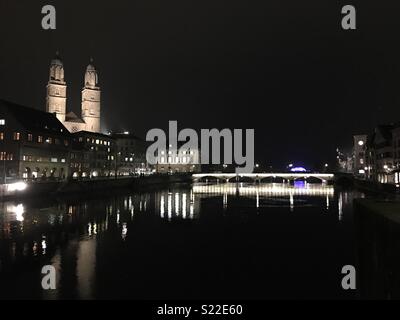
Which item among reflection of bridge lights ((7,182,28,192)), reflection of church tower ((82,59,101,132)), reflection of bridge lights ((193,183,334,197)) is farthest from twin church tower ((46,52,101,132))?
reflection of bridge lights ((7,182,28,192))

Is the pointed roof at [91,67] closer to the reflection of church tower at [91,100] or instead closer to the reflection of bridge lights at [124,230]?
the reflection of church tower at [91,100]

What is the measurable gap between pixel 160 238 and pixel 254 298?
56.5ft

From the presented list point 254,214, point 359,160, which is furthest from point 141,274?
point 359,160

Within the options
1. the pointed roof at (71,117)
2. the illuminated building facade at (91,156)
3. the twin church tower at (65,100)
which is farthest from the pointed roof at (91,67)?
Answer: the illuminated building facade at (91,156)

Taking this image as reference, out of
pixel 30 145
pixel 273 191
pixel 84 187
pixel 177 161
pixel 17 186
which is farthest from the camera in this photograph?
pixel 177 161

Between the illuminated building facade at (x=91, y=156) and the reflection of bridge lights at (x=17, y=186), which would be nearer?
the reflection of bridge lights at (x=17, y=186)

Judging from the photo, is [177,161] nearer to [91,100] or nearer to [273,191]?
[91,100]

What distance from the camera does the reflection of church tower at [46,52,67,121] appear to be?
13725 centimetres

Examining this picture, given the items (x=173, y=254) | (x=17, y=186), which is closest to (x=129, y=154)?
(x=17, y=186)

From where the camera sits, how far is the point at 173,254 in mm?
29344

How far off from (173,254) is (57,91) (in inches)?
4886

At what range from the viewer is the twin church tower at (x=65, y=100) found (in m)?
138

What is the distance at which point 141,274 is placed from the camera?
2355 centimetres
